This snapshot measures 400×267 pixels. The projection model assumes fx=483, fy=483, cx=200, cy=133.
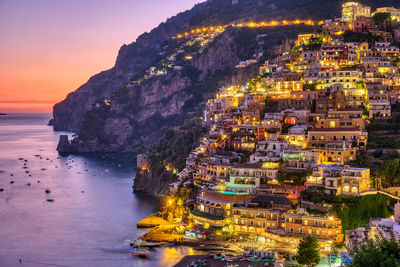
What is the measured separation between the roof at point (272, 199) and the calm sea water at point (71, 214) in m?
8.55

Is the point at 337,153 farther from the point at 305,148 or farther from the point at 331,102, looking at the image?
the point at 331,102

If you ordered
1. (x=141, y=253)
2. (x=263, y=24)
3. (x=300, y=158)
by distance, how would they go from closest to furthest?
(x=141, y=253) < (x=300, y=158) < (x=263, y=24)

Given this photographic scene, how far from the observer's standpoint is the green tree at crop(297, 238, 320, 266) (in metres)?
39.5

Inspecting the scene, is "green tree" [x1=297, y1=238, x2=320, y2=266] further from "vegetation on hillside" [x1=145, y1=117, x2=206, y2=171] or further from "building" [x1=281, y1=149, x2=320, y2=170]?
"vegetation on hillside" [x1=145, y1=117, x2=206, y2=171]

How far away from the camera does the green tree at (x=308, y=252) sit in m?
39.5

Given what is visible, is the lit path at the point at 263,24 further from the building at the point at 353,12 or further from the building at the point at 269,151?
the building at the point at 269,151

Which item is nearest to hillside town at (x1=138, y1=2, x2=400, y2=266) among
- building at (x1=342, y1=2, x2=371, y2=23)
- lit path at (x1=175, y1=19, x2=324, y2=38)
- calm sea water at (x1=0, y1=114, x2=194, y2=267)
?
building at (x1=342, y1=2, x2=371, y2=23)

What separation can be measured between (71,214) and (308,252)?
38.5 meters

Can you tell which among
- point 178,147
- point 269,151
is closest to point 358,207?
point 269,151

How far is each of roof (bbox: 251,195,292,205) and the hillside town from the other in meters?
0.14

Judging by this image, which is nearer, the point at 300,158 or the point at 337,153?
the point at 337,153

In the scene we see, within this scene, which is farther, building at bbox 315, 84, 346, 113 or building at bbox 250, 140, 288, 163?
building at bbox 315, 84, 346, 113

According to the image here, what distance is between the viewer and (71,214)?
2648 inches

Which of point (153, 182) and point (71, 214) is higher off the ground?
point (153, 182)
